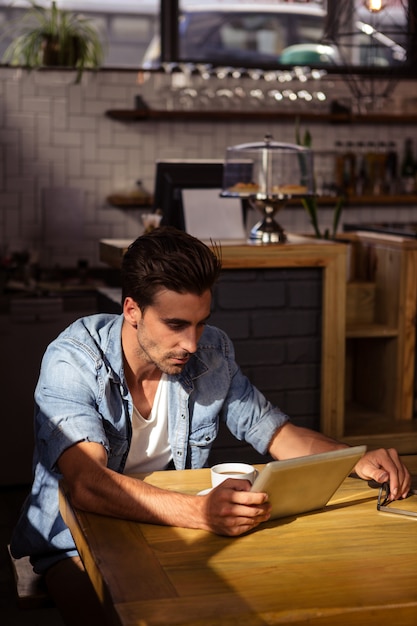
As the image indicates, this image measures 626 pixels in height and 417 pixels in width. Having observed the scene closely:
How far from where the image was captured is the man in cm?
203

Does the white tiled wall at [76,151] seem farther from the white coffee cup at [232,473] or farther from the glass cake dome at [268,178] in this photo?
the white coffee cup at [232,473]

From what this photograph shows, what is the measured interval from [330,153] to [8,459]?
10.4ft

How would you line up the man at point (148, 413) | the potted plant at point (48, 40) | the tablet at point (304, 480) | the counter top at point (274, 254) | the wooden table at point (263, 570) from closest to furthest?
1. the wooden table at point (263, 570)
2. the tablet at point (304, 480)
3. the man at point (148, 413)
4. the counter top at point (274, 254)
5. the potted plant at point (48, 40)

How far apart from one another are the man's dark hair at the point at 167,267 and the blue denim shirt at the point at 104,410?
17 cm

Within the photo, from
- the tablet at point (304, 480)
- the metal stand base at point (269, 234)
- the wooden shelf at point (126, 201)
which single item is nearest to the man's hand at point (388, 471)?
the tablet at point (304, 480)

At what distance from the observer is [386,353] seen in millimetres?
4250

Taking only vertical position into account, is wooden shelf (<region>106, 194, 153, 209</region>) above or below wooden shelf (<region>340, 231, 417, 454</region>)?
above

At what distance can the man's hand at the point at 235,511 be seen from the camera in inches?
75.4

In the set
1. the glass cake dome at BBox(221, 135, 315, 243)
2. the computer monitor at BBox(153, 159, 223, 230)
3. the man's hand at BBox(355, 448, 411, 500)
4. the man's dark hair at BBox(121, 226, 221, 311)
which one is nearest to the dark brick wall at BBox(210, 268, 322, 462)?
the glass cake dome at BBox(221, 135, 315, 243)

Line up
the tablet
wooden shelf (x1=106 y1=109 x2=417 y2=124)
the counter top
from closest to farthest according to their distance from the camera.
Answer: the tablet, the counter top, wooden shelf (x1=106 y1=109 x2=417 y2=124)

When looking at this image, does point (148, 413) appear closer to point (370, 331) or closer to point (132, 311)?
point (132, 311)

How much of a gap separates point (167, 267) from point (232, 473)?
0.51 meters

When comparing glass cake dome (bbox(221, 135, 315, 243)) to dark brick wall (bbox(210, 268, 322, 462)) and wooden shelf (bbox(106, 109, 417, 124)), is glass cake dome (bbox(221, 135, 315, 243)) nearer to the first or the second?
dark brick wall (bbox(210, 268, 322, 462))

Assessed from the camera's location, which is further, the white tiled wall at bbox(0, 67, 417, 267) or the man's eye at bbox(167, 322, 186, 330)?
the white tiled wall at bbox(0, 67, 417, 267)
